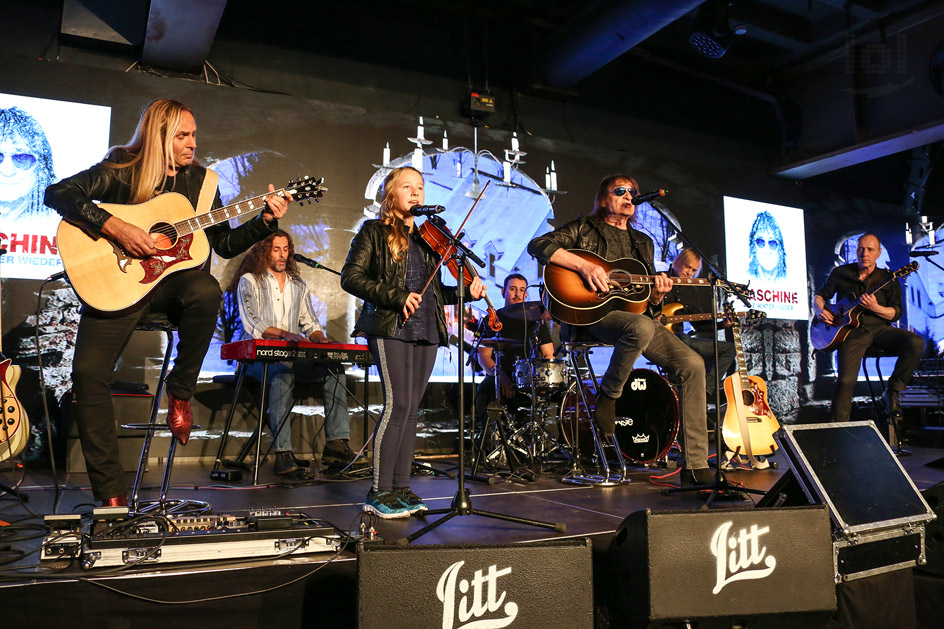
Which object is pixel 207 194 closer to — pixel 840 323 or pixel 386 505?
pixel 386 505

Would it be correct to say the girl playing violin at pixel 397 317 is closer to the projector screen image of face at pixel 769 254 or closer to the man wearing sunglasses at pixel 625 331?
the man wearing sunglasses at pixel 625 331

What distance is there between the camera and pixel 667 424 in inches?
232

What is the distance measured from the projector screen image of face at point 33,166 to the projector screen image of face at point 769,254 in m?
7.74

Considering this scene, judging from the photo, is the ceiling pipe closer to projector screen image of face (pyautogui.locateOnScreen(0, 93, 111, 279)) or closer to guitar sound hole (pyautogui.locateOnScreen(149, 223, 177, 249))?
projector screen image of face (pyautogui.locateOnScreen(0, 93, 111, 279))

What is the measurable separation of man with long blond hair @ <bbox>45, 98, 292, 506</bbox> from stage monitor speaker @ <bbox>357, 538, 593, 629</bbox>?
5.20 ft

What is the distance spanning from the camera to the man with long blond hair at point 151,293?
114 inches

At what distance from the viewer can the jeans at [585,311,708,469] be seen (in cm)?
423

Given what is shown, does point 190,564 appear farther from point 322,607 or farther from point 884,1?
point 884,1

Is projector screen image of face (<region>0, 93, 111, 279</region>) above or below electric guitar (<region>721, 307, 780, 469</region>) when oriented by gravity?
above

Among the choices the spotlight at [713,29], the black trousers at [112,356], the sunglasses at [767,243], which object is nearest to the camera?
the black trousers at [112,356]

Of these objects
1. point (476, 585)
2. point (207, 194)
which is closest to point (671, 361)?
point (476, 585)

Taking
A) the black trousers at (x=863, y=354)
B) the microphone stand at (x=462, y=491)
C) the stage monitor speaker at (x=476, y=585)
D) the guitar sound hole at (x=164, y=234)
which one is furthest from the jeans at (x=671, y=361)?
the black trousers at (x=863, y=354)

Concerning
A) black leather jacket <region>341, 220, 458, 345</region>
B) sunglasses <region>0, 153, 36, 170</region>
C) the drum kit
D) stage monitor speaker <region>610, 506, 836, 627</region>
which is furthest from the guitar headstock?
sunglasses <region>0, 153, 36, 170</region>

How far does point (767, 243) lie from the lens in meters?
9.64
